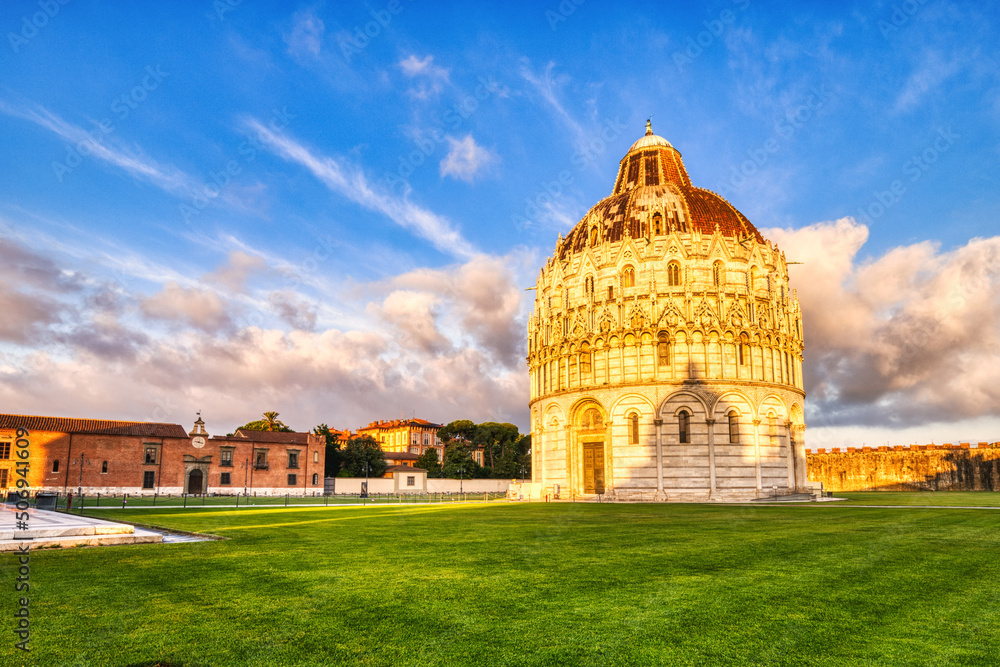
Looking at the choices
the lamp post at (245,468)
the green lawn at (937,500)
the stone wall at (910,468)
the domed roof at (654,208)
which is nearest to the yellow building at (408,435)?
the lamp post at (245,468)

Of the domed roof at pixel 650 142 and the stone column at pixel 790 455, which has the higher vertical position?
the domed roof at pixel 650 142

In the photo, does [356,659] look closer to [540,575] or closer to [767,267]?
[540,575]

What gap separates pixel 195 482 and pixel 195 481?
0.10 metres

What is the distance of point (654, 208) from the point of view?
170 feet

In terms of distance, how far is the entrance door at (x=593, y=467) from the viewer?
4788 centimetres

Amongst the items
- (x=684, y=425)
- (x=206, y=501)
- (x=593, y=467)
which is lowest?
(x=206, y=501)

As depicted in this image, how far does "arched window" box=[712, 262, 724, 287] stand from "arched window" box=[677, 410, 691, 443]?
989 centimetres

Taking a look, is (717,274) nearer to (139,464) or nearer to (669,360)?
(669,360)

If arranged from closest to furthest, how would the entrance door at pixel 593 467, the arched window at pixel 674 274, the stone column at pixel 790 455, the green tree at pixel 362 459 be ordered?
the stone column at pixel 790 455 → the entrance door at pixel 593 467 → the arched window at pixel 674 274 → the green tree at pixel 362 459

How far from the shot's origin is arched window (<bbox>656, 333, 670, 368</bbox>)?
46.5 metres

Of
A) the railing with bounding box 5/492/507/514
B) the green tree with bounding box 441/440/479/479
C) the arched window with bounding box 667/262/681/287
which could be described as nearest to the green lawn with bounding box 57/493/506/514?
the railing with bounding box 5/492/507/514

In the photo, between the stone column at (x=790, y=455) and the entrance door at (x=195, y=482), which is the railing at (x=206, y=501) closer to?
the entrance door at (x=195, y=482)

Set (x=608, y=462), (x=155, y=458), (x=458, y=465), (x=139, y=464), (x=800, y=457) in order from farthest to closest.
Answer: (x=458, y=465) < (x=155, y=458) < (x=139, y=464) < (x=800, y=457) < (x=608, y=462)

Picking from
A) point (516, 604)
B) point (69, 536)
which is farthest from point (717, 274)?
point (516, 604)
